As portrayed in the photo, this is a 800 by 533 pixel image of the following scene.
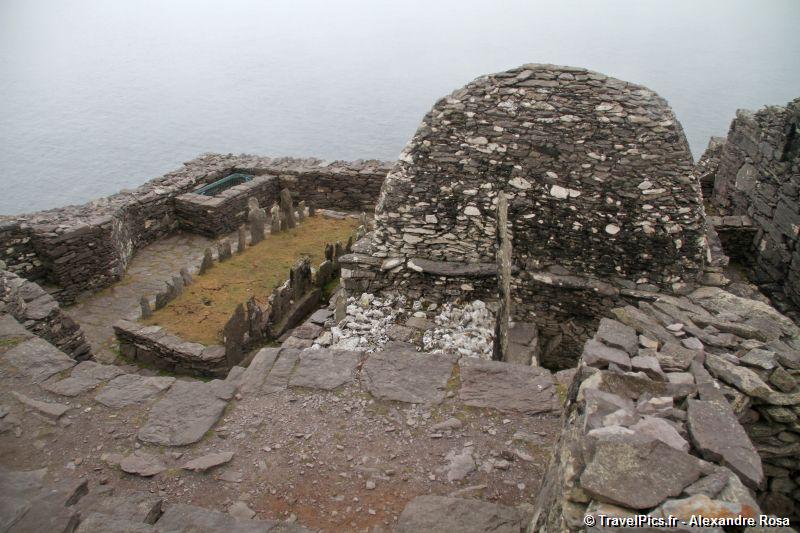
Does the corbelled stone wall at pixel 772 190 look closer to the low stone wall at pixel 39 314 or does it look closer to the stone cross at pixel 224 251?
the stone cross at pixel 224 251

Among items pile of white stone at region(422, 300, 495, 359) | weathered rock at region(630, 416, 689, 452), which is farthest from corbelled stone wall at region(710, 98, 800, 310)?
weathered rock at region(630, 416, 689, 452)

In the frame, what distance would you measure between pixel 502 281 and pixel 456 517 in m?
4.00

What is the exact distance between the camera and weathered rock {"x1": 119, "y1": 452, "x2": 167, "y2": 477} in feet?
16.4

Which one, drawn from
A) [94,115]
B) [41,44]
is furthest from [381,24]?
[94,115]

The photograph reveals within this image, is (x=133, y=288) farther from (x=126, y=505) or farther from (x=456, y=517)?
(x=456, y=517)

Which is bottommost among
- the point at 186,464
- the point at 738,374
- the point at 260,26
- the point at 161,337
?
the point at 161,337

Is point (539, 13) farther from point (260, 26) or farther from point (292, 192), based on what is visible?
point (292, 192)

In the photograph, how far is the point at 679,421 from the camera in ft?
11.6

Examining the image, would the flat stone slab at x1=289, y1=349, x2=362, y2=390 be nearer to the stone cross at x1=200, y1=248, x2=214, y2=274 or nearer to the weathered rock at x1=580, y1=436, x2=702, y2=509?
the weathered rock at x1=580, y1=436, x2=702, y2=509

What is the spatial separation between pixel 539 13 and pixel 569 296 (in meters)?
101

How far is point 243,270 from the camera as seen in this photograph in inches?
486

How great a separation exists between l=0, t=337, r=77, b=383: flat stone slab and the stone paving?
3.27m

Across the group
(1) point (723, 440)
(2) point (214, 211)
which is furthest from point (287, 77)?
(1) point (723, 440)

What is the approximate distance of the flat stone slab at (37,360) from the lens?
21.4ft
